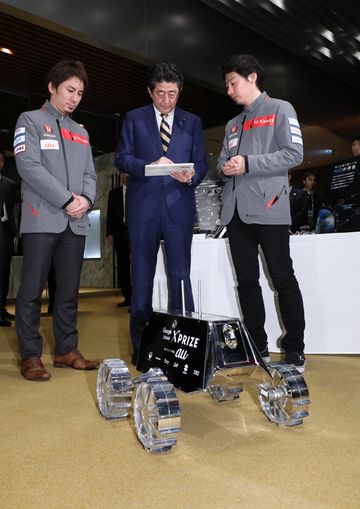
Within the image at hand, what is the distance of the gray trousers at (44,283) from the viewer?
220 centimetres

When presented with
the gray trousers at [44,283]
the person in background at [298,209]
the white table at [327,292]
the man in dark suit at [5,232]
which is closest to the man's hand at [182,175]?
the gray trousers at [44,283]

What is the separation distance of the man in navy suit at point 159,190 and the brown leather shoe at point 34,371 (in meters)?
0.41

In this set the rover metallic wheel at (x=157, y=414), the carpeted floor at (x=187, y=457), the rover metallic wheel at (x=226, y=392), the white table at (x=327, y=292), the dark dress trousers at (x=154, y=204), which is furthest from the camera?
the white table at (x=327, y=292)

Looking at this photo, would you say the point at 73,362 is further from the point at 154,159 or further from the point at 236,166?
the point at 236,166

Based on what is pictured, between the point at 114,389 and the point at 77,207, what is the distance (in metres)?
1.00

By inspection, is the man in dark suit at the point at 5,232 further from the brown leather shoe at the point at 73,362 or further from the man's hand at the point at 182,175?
the man's hand at the point at 182,175

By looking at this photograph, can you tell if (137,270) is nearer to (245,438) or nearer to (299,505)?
(245,438)

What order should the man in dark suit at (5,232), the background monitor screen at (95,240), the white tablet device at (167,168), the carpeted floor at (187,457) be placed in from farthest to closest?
1. the background monitor screen at (95,240)
2. the man in dark suit at (5,232)
3. the white tablet device at (167,168)
4. the carpeted floor at (187,457)

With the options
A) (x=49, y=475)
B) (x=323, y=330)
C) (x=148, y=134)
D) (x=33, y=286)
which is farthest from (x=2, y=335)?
(x=49, y=475)

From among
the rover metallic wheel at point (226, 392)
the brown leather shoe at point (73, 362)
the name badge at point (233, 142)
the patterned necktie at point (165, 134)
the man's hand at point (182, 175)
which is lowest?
the brown leather shoe at point (73, 362)

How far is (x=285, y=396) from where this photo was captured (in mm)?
1419

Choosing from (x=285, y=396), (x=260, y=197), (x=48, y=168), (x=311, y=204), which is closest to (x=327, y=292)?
(x=260, y=197)

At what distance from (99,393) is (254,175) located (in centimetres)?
116

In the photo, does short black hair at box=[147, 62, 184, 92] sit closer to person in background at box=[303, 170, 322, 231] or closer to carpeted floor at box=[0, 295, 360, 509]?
carpeted floor at box=[0, 295, 360, 509]
